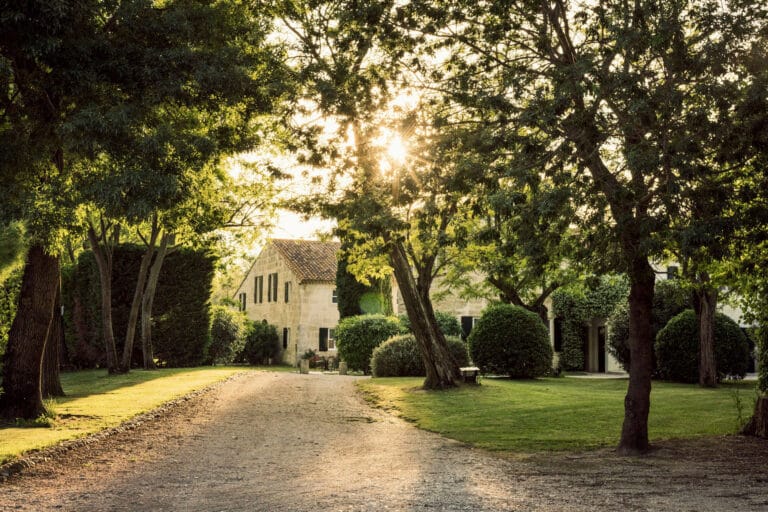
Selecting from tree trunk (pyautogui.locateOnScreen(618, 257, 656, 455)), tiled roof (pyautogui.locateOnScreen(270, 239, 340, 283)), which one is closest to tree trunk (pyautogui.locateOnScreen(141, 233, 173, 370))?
tiled roof (pyautogui.locateOnScreen(270, 239, 340, 283))

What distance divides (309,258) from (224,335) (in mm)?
11066

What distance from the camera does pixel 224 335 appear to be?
36.7 metres

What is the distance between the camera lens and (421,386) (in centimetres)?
2134

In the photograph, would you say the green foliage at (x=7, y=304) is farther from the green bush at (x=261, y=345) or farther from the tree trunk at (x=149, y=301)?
the green bush at (x=261, y=345)

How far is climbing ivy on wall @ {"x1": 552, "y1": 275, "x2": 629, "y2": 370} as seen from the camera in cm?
3756

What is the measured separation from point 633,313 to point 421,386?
36.6ft

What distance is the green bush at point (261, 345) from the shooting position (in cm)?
4459

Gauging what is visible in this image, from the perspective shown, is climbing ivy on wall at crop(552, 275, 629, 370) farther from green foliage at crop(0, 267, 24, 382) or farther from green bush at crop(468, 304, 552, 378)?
green foliage at crop(0, 267, 24, 382)

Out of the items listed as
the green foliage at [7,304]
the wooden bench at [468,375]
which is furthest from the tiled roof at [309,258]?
the green foliage at [7,304]

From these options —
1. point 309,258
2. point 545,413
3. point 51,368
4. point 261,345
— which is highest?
point 309,258

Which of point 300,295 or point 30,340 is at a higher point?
point 300,295

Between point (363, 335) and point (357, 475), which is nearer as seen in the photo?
point (357, 475)

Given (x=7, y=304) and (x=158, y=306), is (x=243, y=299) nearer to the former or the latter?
(x=158, y=306)

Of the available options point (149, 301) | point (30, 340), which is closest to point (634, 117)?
point (30, 340)
